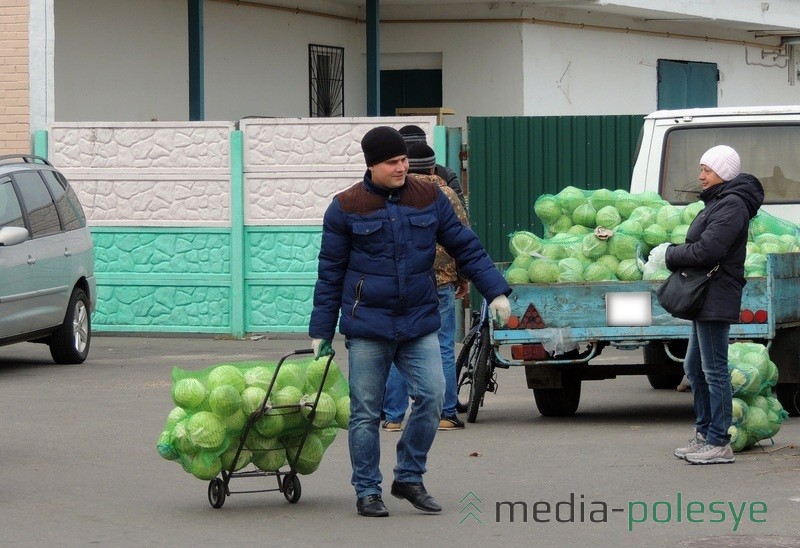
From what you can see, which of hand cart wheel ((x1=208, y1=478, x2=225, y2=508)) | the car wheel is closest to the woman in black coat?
hand cart wheel ((x1=208, y1=478, x2=225, y2=508))

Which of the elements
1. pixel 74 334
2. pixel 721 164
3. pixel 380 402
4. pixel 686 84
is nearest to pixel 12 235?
pixel 74 334

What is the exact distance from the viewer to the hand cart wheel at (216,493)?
762cm

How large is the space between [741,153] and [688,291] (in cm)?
364

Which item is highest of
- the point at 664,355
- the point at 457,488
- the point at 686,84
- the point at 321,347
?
the point at 686,84

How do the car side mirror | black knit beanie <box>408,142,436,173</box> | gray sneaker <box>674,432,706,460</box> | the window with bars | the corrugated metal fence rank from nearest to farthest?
gray sneaker <box>674,432,706,460</box> < black knit beanie <box>408,142,436,173</box> < the car side mirror < the corrugated metal fence < the window with bars

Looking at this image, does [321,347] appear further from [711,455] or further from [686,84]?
[686,84]

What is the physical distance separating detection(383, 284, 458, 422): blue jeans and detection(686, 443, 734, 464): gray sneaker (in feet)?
6.53

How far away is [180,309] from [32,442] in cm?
741

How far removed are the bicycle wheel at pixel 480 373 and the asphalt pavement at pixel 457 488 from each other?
0.15 meters

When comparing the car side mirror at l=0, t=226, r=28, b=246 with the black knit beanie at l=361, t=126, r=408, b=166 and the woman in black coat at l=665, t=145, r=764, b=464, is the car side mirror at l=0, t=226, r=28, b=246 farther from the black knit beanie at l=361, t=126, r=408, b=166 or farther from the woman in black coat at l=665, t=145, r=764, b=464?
the black knit beanie at l=361, t=126, r=408, b=166

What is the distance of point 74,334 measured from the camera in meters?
14.8

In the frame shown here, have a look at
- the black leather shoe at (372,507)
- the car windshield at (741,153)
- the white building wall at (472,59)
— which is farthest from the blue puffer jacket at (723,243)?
the white building wall at (472,59)

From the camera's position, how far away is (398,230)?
7.37 meters

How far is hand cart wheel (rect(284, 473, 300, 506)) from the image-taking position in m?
A: 7.75
